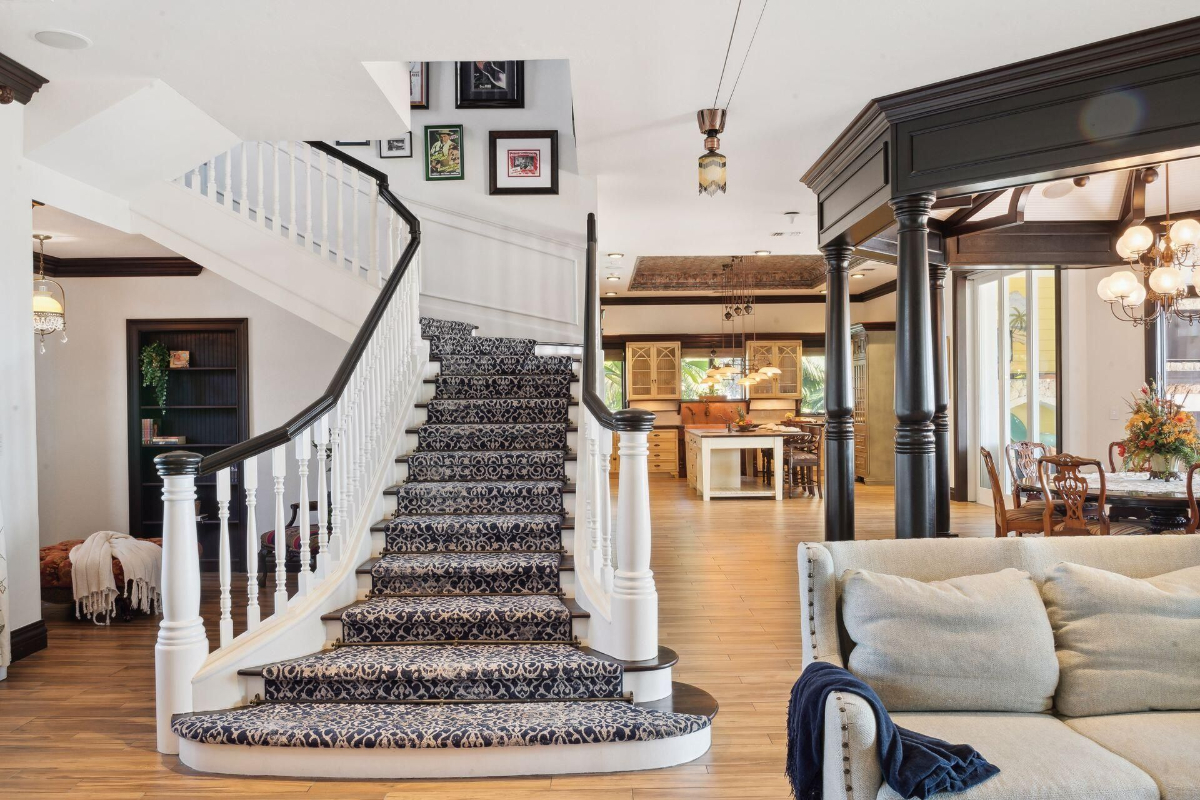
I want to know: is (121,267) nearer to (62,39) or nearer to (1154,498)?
(62,39)

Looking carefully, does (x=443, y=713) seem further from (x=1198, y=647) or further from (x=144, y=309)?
(x=144, y=309)

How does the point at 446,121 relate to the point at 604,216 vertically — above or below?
above

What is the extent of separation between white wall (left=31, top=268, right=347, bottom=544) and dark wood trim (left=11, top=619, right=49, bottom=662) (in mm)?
2883

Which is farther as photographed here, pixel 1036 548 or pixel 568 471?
pixel 568 471

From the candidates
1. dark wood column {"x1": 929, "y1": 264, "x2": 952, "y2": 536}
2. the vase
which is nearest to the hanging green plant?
dark wood column {"x1": 929, "y1": 264, "x2": 952, "y2": 536}

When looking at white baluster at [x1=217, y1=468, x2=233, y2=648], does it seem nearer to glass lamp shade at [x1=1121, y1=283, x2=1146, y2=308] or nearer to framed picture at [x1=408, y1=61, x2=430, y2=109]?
framed picture at [x1=408, y1=61, x2=430, y2=109]

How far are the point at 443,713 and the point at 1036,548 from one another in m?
2.24

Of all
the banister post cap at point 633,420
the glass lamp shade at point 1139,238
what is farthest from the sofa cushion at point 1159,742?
the glass lamp shade at point 1139,238

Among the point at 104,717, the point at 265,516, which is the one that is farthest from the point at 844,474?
the point at 265,516

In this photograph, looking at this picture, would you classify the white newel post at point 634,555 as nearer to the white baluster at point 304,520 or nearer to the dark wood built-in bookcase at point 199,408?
the white baluster at point 304,520

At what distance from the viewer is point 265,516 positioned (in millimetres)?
7148

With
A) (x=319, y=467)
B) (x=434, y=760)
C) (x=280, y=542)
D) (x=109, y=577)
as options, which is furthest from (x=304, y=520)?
(x=109, y=577)

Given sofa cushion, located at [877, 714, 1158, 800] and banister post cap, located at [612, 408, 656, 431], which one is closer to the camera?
sofa cushion, located at [877, 714, 1158, 800]

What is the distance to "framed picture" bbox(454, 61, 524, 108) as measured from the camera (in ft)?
23.2
